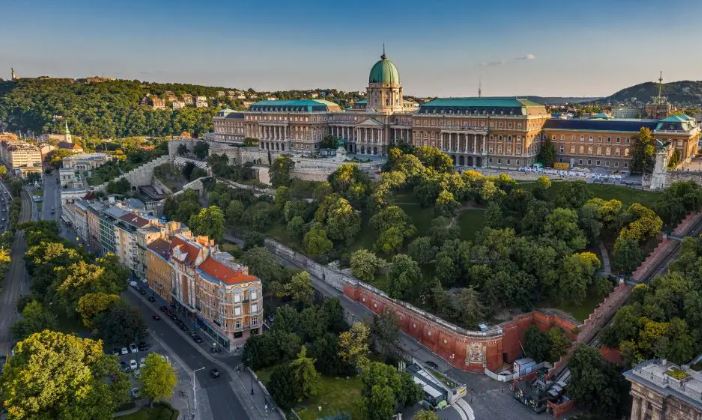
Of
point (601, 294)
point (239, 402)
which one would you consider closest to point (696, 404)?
point (601, 294)

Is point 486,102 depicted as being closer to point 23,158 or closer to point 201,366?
point 201,366

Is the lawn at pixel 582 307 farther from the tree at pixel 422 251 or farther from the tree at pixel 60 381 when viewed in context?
the tree at pixel 60 381

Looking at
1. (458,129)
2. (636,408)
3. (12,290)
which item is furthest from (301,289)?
(458,129)

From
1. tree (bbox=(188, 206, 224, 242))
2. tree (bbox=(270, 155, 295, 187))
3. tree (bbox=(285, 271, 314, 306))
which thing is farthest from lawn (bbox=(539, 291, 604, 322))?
tree (bbox=(270, 155, 295, 187))

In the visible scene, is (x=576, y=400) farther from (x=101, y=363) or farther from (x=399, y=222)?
(x=101, y=363)

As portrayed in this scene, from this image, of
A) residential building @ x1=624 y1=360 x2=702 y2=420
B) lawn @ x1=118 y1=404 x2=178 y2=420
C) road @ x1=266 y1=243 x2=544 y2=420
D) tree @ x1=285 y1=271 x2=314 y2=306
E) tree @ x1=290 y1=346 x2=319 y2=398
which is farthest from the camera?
tree @ x1=285 y1=271 x2=314 y2=306

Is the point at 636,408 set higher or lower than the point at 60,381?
lower

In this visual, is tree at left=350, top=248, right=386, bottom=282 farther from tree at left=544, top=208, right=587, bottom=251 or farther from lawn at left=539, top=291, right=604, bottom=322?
lawn at left=539, top=291, right=604, bottom=322
